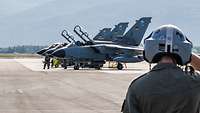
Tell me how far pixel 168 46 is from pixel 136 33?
57335 mm

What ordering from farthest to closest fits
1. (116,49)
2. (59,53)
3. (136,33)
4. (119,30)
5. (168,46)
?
(119,30)
(136,33)
(116,49)
(59,53)
(168,46)

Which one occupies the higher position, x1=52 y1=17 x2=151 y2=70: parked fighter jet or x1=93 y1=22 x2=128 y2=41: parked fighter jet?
x1=93 y1=22 x2=128 y2=41: parked fighter jet

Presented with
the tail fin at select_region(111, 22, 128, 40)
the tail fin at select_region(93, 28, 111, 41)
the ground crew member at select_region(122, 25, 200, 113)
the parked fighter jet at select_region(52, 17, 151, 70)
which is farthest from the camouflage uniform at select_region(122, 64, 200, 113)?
the tail fin at select_region(93, 28, 111, 41)

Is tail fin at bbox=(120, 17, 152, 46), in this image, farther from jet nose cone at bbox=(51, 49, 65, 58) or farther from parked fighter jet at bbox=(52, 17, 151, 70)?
jet nose cone at bbox=(51, 49, 65, 58)

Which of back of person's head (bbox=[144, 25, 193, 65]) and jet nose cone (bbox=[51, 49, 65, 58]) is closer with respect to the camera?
back of person's head (bbox=[144, 25, 193, 65])

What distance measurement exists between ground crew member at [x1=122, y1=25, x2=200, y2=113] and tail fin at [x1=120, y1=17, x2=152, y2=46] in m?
56.1

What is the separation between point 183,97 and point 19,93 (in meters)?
19.3

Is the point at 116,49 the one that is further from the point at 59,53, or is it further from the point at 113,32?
the point at 113,32

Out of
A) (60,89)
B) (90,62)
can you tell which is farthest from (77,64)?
(60,89)

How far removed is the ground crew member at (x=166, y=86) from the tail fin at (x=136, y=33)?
56078mm

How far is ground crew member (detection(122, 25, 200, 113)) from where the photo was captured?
10.0 ft

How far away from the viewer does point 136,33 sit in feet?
198

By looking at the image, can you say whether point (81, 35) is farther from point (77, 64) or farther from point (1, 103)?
point (1, 103)

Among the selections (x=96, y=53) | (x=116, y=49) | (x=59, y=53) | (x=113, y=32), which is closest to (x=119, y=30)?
(x=113, y=32)
